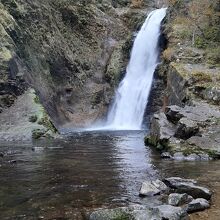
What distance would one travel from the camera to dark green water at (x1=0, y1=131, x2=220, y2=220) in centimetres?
1154

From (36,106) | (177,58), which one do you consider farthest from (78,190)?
(177,58)

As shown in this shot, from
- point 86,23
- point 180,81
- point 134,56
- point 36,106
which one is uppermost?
point 86,23

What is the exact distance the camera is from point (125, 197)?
1248cm

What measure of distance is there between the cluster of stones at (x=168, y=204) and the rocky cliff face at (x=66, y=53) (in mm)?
20895

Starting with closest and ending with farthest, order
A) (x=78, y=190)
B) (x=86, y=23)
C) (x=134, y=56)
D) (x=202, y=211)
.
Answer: (x=202, y=211)
(x=78, y=190)
(x=134, y=56)
(x=86, y=23)

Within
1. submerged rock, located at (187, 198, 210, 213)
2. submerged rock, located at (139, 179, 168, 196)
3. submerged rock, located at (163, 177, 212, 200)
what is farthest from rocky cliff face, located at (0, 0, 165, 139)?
submerged rock, located at (187, 198, 210, 213)

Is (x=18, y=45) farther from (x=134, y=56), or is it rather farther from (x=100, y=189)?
(x=100, y=189)

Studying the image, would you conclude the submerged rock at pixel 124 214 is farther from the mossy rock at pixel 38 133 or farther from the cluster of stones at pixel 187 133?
the mossy rock at pixel 38 133

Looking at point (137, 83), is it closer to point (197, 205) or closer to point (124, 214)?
point (197, 205)

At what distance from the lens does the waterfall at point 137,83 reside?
138 feet

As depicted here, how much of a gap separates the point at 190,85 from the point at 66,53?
18.3 m

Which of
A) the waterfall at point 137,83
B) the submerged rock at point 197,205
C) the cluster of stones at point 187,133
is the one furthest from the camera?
the waterfall at point 137,83

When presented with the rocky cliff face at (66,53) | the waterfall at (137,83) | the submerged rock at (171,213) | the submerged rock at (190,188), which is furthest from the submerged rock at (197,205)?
the waterfall at (137,83)

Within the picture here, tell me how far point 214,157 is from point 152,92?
22388mm
